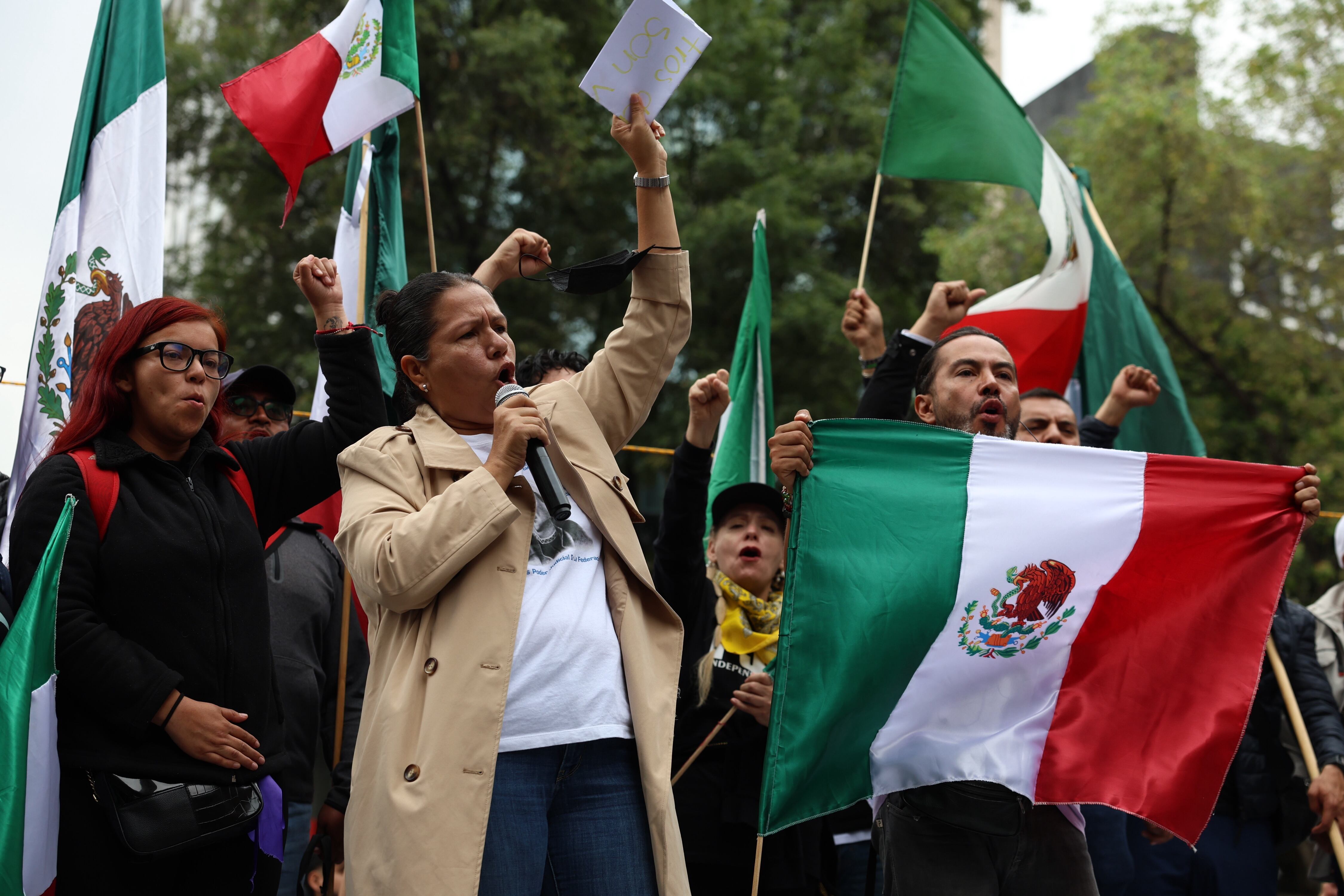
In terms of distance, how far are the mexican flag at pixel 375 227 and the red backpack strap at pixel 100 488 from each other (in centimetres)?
245

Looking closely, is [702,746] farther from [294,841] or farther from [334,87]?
[334,87]

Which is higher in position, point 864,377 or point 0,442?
point 864,377

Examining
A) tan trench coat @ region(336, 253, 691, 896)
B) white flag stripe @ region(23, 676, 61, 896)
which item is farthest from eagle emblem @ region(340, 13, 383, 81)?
white flag stripe @ region(23, 676, 61, 896)

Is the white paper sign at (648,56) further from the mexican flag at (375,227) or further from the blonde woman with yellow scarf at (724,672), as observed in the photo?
the mexican flag at (375,227)

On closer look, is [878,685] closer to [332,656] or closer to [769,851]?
[769,851]

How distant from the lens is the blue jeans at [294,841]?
3986mm

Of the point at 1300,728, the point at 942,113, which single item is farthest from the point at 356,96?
the point at 1300,728

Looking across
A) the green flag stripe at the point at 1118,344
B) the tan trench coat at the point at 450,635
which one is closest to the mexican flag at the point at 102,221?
the tan trench coat at the point at 450,635

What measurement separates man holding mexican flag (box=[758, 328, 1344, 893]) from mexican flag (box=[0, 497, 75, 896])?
5.12 feet

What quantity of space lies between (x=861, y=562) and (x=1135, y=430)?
10.4ft

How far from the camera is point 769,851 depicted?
3.86 metres

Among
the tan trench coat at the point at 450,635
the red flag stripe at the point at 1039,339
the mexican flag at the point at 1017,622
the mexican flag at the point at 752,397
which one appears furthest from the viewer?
the red flag stripe at the point at 1039,339

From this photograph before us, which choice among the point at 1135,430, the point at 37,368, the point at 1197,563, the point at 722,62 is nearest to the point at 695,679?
the point at 1197,563

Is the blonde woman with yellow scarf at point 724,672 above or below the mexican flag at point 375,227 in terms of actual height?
below
